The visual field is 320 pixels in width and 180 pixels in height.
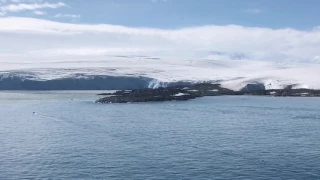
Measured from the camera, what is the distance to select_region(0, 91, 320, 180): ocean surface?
1572 cm

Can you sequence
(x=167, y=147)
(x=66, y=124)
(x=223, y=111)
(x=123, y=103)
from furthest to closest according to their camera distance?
A: (x=123, y=103) → (x=223, y=111) → (x=66, y=124) → (x=167, y=147)

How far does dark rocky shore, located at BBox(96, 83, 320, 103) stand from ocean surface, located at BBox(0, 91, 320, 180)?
1349 cm

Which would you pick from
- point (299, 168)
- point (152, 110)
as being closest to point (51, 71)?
point (152, 110)

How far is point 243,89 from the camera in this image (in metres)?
60.8

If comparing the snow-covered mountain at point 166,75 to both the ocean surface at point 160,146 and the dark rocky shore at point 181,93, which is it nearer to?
the dark rocky shore at point 181,93

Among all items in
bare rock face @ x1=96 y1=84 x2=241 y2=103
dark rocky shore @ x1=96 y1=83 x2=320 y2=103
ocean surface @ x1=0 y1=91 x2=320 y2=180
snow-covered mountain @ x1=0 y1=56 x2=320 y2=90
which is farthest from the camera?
snow-covered mountain @ x1=0 y1=56 x2=320 y2=90

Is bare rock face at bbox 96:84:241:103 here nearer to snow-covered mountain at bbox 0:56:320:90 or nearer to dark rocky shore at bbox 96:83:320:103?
dark rocky shore at bbox 96:83:320:103

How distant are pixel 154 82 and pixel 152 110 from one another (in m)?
35.9

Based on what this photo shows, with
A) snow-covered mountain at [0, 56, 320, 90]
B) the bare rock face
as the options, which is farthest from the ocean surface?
snow-covered mountain at [0, 56, 320, 90]

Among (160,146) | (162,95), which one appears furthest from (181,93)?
(160,146)

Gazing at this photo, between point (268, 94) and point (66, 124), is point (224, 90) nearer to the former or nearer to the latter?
point (268, 94)

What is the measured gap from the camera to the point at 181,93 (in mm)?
51562

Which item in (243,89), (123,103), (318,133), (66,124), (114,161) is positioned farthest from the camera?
(243,89)

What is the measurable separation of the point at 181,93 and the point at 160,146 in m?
31.8
